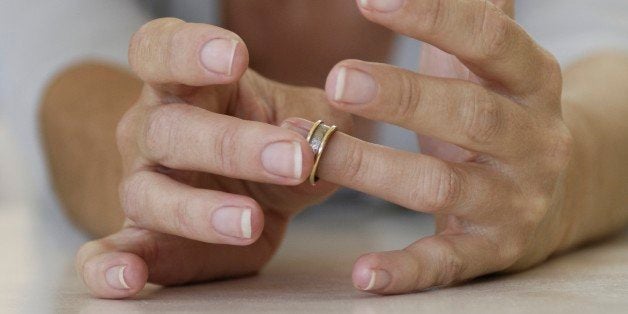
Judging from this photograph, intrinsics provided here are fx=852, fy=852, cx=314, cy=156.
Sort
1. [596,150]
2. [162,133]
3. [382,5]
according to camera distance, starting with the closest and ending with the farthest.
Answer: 1. [382,5]
2. [162,133]
3. [596,150]

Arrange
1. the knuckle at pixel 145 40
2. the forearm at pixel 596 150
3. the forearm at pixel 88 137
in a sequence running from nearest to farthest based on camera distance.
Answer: the knuckle at pixel 145 40 → the forearm at pixel 596 150 → the forearm at pixel 88 137

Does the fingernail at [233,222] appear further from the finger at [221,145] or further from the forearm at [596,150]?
the forearm at [596,150]

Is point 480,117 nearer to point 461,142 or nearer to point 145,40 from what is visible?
point 461,142

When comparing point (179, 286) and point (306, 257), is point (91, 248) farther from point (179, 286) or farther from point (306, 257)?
point (306, 257)

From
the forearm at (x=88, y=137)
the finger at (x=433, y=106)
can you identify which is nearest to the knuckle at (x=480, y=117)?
the finger at (x=433, y=106)

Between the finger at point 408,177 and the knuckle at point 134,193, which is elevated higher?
the finger at point 408,177

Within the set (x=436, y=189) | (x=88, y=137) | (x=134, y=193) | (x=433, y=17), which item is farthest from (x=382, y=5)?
(x=88, y=137)

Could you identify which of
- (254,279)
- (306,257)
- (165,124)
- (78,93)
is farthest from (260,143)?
(78,93)

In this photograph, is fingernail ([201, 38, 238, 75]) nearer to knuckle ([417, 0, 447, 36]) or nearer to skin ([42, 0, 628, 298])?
skin ([42, 0, 628, 298])

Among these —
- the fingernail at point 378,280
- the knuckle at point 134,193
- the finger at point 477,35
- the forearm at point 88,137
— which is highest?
the finger at point 477,35
